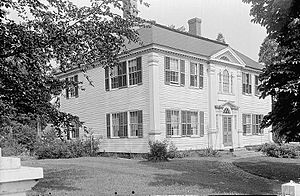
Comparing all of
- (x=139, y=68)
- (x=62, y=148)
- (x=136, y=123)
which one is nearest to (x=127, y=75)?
(x=139, y=68)

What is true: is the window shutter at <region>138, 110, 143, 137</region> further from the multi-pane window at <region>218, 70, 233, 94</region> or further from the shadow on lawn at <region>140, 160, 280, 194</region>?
the multi-pane window at <region>218, 70, 233, 94</region>

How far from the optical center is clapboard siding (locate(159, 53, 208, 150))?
18.0 m

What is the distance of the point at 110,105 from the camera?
20.1 metres

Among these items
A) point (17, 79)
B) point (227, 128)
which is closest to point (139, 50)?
point (227, 128)

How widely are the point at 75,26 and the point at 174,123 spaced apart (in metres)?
11.4

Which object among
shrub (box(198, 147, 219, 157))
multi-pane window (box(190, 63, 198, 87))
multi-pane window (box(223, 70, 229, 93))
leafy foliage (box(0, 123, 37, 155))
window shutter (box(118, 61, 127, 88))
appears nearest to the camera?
shrub (box(198, 147, 219, 157))

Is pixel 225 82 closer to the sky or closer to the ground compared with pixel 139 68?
closer to the ground

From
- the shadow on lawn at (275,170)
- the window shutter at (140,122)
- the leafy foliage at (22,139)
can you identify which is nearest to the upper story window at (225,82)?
the window shutter at (140,122)

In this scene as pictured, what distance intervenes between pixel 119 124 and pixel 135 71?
10.3ft

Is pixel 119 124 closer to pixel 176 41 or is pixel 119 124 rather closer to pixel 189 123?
pixel 189 123

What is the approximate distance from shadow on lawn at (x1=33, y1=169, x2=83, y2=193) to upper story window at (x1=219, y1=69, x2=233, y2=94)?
12.6 meters

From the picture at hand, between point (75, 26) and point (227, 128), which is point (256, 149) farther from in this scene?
point (75, 26)

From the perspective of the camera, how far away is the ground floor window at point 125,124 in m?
18.3

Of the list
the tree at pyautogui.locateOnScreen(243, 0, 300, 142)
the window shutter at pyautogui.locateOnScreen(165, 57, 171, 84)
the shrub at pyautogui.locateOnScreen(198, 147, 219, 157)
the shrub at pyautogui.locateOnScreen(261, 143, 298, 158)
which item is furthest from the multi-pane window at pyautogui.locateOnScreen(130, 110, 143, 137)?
the tree at pyautogui.locateOnScreen(243, 0, 300, 142)
